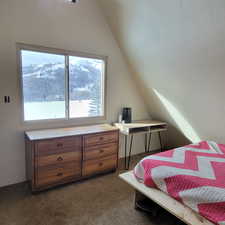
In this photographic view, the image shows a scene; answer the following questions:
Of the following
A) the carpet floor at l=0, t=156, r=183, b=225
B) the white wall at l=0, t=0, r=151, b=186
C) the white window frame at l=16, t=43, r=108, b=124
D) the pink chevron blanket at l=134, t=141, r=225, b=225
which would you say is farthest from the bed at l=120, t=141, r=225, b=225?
the white wall at l=0, t=0, r=151, b=186

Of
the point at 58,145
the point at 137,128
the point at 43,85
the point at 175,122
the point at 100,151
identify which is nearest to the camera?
the point at 58,145

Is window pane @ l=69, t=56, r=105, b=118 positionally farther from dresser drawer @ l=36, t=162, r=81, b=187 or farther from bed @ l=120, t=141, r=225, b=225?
bed @ l=120, t=141, r=225, b=225

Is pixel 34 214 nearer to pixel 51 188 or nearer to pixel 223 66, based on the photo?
pixel 51 188

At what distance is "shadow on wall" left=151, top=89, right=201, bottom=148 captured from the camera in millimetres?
3143

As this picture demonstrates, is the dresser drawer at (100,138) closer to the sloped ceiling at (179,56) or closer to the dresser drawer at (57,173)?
the dresser drawer at (57,173)

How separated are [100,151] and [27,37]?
186 cm

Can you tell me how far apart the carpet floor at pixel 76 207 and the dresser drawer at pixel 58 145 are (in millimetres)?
530

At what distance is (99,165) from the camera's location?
108 inches

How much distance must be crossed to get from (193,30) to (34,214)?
8.75 feet

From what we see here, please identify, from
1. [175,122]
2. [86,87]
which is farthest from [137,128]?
[86,87]

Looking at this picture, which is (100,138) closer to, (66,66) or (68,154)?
(68,154)

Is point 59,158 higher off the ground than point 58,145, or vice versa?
point 58,145

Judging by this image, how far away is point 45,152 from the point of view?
2258 millimetres

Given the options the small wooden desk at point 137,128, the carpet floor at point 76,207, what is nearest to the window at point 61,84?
the small wooden desk at point 137,128
